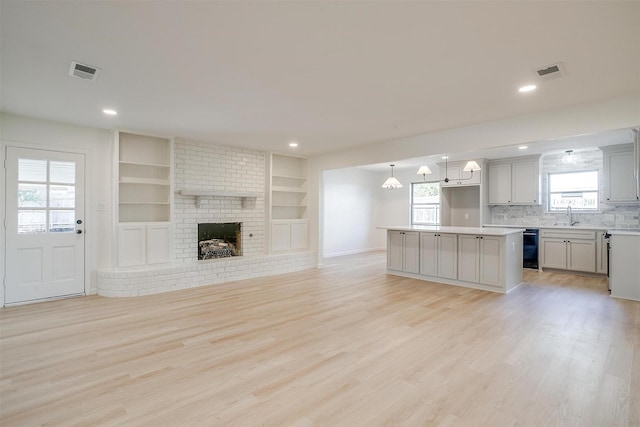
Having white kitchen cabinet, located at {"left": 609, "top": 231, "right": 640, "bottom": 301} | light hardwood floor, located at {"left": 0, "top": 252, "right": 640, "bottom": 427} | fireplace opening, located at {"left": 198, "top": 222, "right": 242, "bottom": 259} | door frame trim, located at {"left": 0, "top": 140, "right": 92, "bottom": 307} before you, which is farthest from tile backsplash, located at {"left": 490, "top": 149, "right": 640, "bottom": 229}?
door frame trim, located at {"left": 0, "top": 140, "right": 92, "bottom": 307}

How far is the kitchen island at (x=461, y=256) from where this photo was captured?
A: 5.04m

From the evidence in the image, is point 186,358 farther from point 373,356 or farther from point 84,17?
point 84,17

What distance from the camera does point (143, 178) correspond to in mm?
5434

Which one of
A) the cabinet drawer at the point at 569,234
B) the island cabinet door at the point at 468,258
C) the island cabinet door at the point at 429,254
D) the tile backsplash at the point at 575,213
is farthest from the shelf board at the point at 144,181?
the cabinet drawer at the point at 569,234

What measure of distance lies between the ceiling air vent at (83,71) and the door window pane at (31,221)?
2.68 metres

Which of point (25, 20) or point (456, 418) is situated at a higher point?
point (25, 20)

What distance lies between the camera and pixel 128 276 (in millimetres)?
4812

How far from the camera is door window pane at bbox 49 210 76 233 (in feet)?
15.3

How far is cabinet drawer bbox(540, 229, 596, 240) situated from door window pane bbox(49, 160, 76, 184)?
9.01m

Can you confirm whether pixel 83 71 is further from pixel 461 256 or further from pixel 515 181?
pixel 515 181

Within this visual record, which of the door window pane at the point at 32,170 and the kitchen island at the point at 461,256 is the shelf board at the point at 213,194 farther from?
the kitchen island at the point at 461,256

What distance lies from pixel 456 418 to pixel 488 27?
2665 millimetres

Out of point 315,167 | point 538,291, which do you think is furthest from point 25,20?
point 538,291

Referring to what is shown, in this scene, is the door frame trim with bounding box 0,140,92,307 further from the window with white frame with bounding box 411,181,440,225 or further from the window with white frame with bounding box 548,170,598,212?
the window with white frame with bounding box 548,170,598,212
